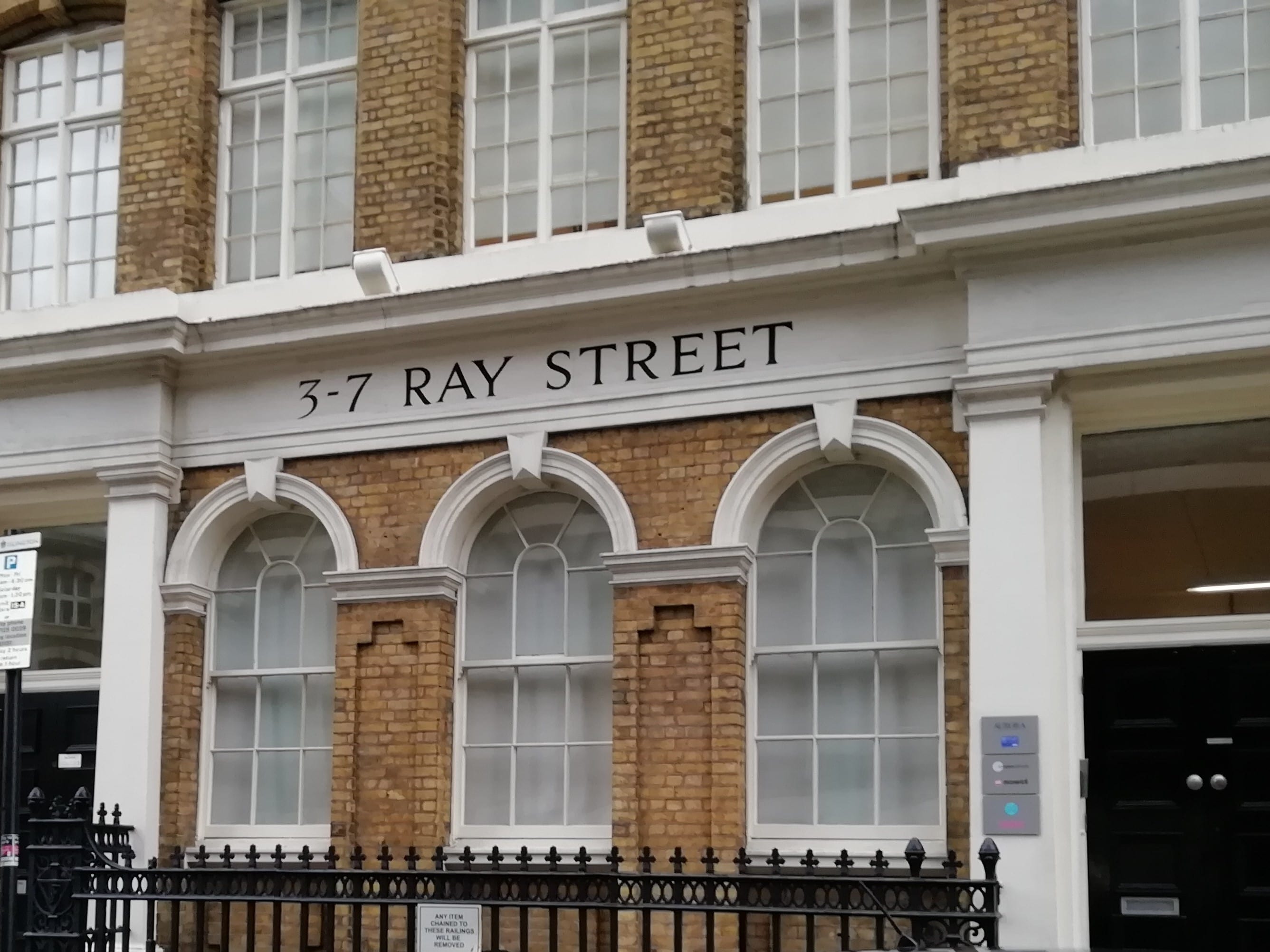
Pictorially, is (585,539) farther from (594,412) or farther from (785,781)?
(785,781)

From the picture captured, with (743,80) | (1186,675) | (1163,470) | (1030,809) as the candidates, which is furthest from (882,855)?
(743,80)

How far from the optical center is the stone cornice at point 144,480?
12695mm

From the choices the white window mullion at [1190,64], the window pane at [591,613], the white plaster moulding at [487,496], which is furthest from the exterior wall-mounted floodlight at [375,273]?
the white window mullion at [1190,64]

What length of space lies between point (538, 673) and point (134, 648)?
2.97 m

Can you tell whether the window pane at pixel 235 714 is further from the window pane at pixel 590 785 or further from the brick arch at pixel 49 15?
the brick arch at pixel 49 15

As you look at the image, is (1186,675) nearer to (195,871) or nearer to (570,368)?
(570,368)

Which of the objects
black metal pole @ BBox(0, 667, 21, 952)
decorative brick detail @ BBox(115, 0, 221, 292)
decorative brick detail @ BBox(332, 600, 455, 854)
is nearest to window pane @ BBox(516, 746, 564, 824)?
decorative brick detail @ BBox(332, 600, 455, 854)

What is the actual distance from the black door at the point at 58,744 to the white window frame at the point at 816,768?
203 inches

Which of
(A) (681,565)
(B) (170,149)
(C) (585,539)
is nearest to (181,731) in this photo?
(C) (585,539)

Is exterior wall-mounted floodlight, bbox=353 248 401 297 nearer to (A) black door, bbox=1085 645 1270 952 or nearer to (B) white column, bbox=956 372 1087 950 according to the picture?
(B) white column, bbox=956 372 1087 950

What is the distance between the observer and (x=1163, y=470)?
10.7 meters

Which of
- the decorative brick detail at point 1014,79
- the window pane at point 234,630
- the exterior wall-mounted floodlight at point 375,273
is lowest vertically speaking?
the window pane at point 234,630

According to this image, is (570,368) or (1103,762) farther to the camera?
(570,368)

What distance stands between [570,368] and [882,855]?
148 inches
